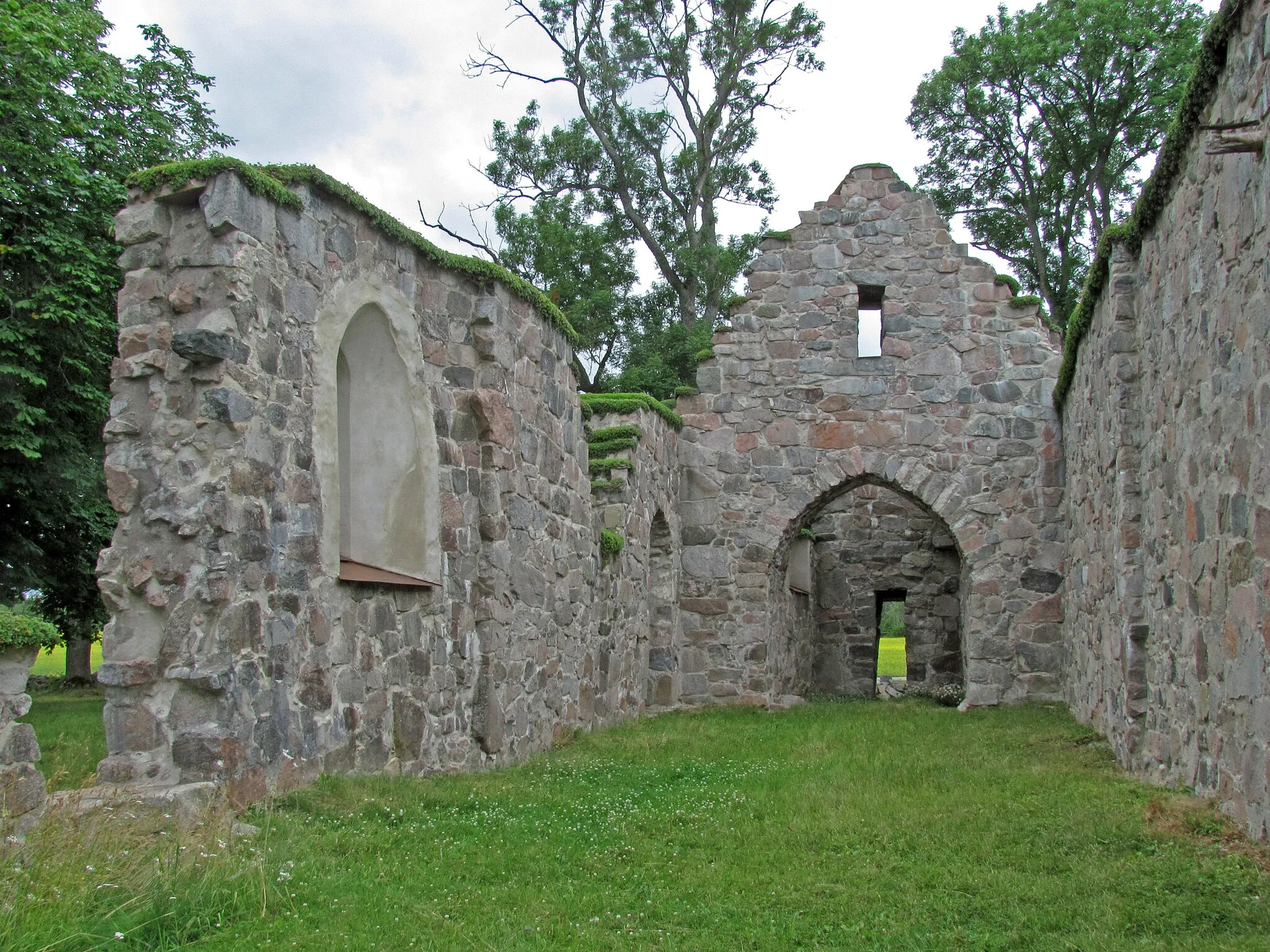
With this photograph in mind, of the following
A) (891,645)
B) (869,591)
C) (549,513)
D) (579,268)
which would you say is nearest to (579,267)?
(579,268)

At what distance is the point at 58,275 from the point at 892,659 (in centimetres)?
3094

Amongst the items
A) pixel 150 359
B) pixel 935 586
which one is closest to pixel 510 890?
pixel 150 359

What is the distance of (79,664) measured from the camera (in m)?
18.9

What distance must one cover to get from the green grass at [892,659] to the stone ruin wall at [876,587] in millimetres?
7774

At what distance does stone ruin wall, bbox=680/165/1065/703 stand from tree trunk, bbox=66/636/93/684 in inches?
417

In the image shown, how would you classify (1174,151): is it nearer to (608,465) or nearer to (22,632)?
(22,632)

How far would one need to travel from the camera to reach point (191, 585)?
552cm

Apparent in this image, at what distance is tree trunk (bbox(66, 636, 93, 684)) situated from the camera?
18.5 metres

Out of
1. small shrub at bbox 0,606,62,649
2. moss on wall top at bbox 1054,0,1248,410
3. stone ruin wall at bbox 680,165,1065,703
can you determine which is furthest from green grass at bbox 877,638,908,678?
small shrub at bbox 0,606,62,649

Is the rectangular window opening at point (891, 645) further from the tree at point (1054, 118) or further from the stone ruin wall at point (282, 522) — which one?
the stone ruin wall at point (282, 522)

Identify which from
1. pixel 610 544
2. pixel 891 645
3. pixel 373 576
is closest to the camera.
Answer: pixel 373 576

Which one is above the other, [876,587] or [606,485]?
[606,485]

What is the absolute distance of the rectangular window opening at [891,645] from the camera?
1944cm

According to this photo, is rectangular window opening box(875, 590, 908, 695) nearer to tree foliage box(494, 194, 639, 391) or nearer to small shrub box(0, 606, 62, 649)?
tree foliage box(494, 194, 639, 391)
